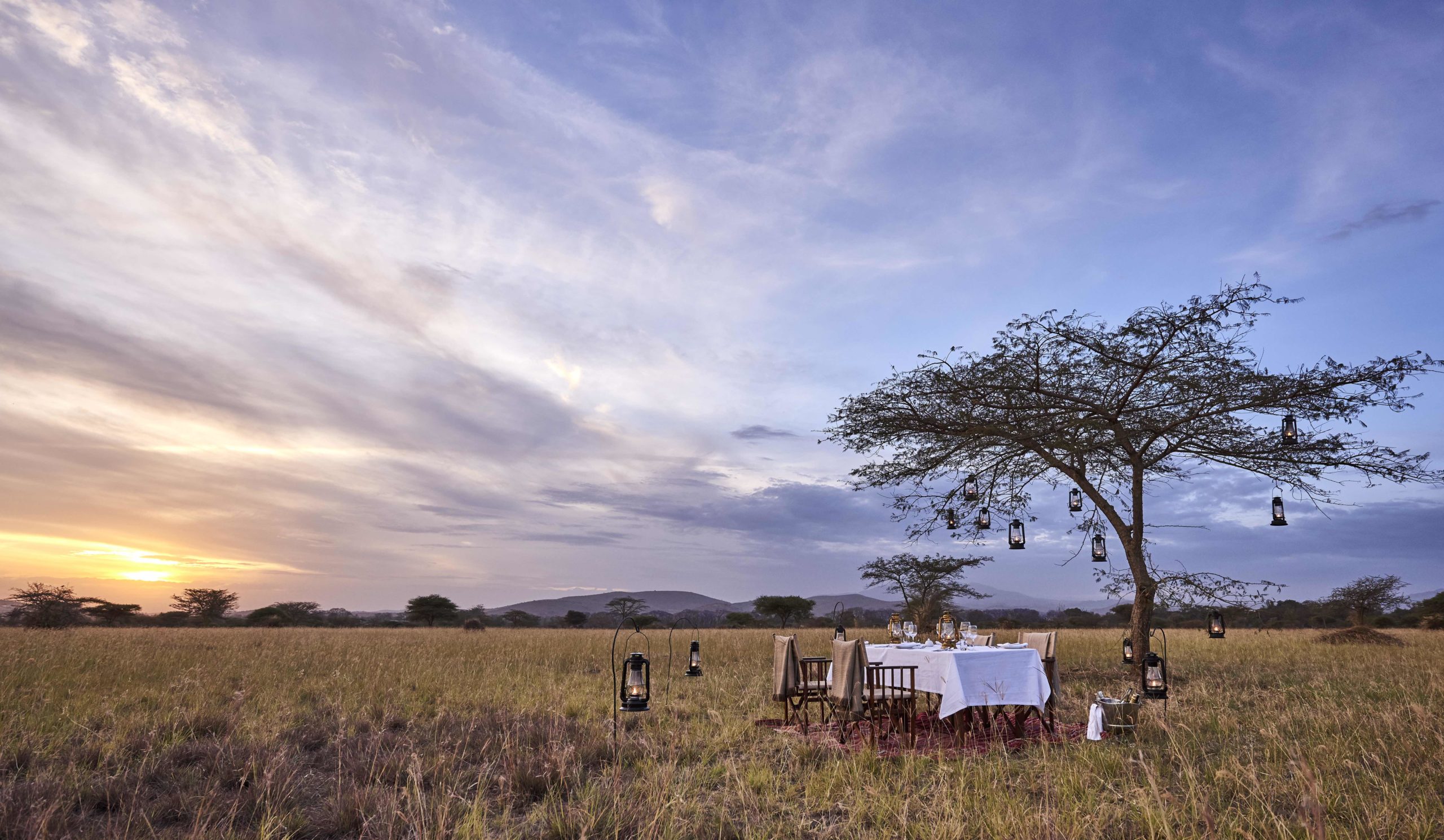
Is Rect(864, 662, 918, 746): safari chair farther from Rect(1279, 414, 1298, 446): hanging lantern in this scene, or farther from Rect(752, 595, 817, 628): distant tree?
Rect(752, 595, 817, 628): distant tree

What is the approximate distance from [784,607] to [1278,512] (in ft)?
115

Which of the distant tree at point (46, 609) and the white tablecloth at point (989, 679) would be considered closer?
the white tablecloth at point (989, 679)

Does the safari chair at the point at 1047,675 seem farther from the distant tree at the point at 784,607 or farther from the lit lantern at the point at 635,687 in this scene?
the distant tree at the point at 784,607

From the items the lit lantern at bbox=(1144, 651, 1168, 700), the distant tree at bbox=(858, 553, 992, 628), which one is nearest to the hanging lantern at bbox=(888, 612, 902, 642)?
the lit lantern at bbox=(1144, 651, 1168, 700)

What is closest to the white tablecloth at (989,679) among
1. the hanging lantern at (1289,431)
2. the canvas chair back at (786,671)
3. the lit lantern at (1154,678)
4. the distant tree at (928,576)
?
the lit lantern at (1154,678)

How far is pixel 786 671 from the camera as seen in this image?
8.03 m

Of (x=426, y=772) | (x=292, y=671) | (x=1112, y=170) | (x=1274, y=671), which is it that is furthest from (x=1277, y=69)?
(x=292, y=671)

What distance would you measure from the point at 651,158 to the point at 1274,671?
12817 millimetres

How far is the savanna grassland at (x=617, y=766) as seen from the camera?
13.2 ft

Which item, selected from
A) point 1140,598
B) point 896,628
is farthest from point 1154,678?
point 1140,598

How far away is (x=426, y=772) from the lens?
5258 millimetres

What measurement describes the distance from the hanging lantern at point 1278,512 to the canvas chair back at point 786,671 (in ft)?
21.6

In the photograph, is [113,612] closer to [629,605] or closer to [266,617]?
[266,617]

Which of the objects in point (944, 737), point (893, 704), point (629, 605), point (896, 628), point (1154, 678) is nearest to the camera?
point (1154, 678)
